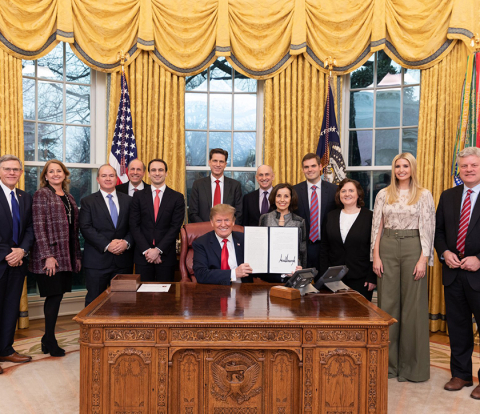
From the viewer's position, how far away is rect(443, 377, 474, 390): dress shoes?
3.32 metres

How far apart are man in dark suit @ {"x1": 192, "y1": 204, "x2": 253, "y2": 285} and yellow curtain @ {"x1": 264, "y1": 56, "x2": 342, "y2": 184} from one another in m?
2.24

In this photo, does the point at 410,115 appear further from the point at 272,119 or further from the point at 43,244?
the point at 43,244

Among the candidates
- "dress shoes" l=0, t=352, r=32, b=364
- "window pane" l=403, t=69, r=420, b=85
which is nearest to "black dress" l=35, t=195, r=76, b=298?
"dress shoes" l=0, t=352, r=32, b=364

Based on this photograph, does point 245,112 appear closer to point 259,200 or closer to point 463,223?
point 259,200

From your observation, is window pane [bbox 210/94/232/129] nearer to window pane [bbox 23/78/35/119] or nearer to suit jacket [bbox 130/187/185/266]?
suit jacket [bbox 130/187/185/266]

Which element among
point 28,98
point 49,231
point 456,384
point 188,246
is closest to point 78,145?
point 28,98

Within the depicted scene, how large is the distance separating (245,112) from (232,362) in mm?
3985

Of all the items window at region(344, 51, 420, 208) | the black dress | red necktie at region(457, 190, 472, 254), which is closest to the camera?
red necktie at region(457, 190, 472, 254)

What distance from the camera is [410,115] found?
546 cm

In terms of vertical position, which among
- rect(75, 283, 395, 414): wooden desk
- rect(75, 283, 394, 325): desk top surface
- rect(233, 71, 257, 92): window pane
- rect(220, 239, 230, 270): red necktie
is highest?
rect(233, 71, 257, 92): window pane

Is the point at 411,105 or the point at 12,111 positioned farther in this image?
the point at 411,105

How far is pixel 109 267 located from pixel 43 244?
1.98 feet

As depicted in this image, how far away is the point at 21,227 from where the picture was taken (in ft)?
12.3

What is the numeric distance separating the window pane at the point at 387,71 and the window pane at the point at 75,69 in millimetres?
3518
